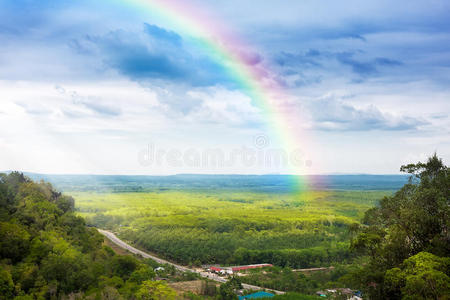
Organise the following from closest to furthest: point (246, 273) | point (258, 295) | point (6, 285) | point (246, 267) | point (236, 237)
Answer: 1. point (6, 285)
2. point (258, 295)
3. point (246, 273)
4. point (246, 267)
5. point (236, 237)

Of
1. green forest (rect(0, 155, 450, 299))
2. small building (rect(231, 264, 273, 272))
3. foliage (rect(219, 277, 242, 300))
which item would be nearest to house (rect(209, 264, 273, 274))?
small building (rect(231, 264, 273, 272))

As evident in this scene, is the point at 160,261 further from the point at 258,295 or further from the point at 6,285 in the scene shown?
the point at 6,285

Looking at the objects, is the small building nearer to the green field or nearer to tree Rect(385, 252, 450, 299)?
the green field

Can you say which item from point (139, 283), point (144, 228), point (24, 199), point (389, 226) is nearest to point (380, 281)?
point (389, 226)

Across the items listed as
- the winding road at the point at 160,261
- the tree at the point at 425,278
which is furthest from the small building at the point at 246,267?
the tree at the point at 425,278

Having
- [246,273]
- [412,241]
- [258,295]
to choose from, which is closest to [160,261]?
[246,273]
